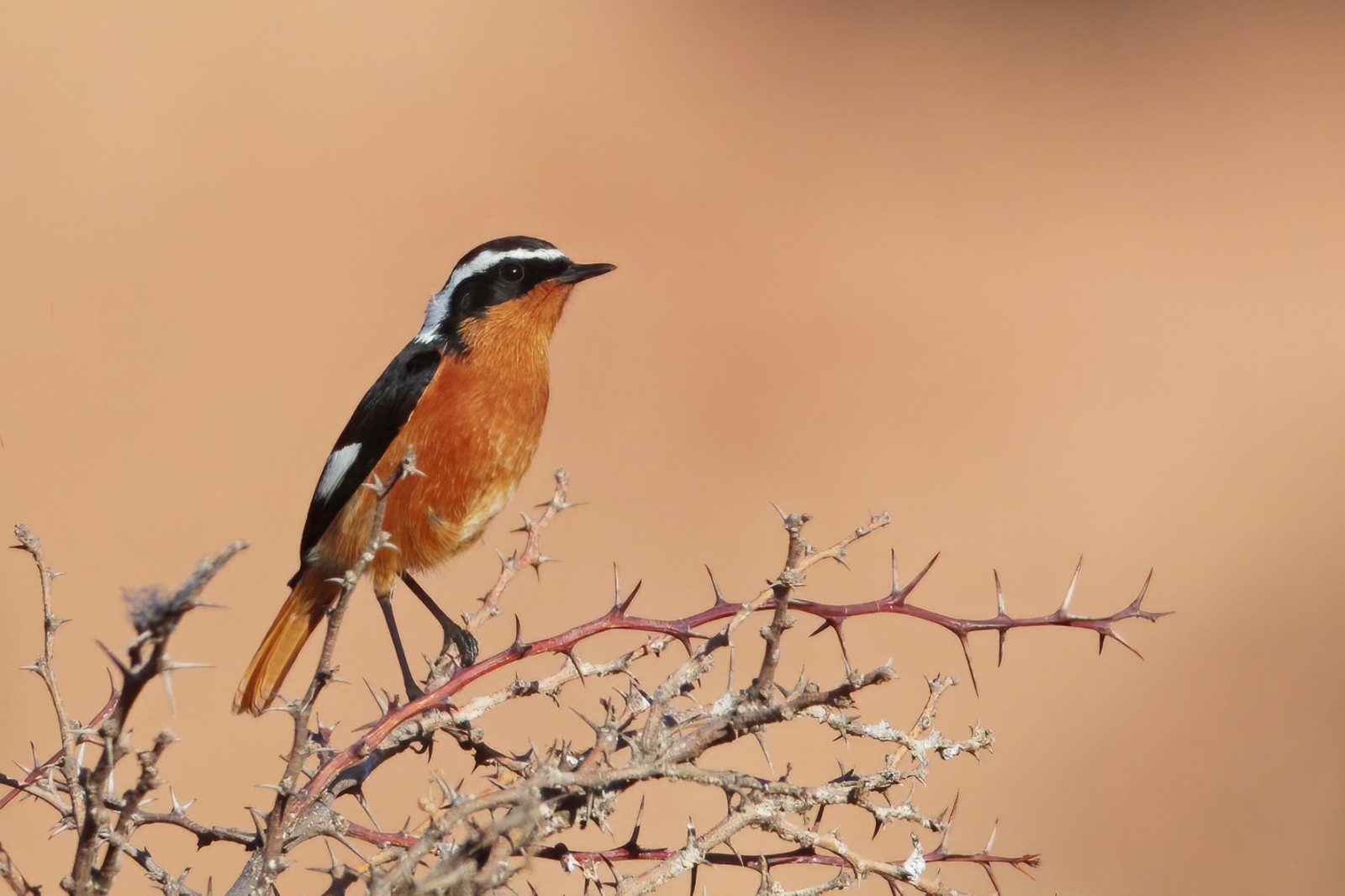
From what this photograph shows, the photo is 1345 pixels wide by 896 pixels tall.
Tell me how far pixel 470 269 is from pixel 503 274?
14cm

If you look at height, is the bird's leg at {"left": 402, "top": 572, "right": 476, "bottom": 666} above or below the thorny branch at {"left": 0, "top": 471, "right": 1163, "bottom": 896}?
above

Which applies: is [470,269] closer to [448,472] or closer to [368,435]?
[368,435]

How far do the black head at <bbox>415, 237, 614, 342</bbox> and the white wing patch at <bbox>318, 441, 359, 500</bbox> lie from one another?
1.71ft

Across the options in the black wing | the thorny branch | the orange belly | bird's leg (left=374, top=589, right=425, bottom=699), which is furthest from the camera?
the black wing

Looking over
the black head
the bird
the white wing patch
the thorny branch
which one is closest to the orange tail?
the bird

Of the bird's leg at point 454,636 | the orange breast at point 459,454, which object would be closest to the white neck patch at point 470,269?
the orange breast at point 459,454

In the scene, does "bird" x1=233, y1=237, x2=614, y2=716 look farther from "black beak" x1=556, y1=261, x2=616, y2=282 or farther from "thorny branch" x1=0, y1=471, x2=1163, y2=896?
"thorny branch" x1=0, y1=471, x2=1163, y2=896

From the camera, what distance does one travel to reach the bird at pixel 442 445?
14.1 ft

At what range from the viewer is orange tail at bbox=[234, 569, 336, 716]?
4.33m

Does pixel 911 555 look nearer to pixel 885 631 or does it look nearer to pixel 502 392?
pixel 885 631

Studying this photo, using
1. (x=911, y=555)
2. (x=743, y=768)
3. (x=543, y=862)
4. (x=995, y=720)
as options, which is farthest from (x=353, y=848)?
(x=911, y=555)

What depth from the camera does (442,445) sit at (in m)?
4.32

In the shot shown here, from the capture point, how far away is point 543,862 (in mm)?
6668

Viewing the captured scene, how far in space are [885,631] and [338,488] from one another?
16.8ft
